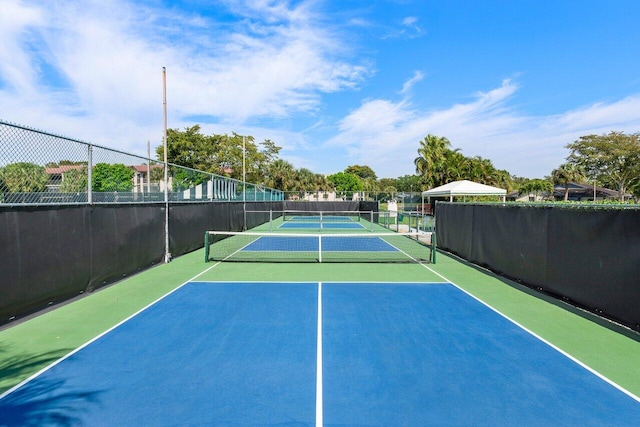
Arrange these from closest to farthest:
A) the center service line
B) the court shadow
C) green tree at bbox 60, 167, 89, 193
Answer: the court shadow → the center service line → green tree at bbox 60, 167, 89, 193

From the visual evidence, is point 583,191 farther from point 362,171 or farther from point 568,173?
point 362,171

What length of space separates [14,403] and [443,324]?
20.3 feet

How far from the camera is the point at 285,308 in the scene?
312 inches

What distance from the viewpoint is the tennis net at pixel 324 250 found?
1399 centimetres

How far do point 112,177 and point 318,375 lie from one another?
8.14 m

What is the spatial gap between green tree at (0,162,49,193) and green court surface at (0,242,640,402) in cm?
236

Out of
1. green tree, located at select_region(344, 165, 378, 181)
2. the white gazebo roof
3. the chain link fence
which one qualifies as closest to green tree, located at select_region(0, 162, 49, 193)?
the chain link fence

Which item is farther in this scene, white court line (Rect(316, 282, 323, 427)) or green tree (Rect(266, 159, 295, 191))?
A: green tree (Rect(266, 159, 295, 191))

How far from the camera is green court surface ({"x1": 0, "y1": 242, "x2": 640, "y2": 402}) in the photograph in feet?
18.0

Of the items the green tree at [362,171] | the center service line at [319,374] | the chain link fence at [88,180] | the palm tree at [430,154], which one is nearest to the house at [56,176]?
the chain link fence at [88,180]

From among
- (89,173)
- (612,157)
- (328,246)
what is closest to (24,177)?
(89,173)

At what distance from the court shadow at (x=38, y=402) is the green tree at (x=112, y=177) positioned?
535 centimetres

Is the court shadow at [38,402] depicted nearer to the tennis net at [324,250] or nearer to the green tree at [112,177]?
the green tree at [112,177]

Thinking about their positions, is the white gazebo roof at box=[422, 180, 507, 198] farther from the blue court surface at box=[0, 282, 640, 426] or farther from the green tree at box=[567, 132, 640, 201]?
the green tree at box=[567, 132, 640, 201]
